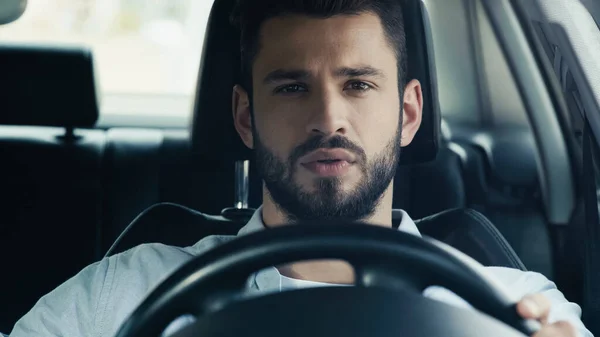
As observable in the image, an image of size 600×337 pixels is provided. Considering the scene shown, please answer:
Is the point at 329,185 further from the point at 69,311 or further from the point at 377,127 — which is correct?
the point at 69,311

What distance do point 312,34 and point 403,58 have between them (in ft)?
0.69

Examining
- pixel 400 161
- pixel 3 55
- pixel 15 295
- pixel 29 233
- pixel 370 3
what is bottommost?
pixel 15 295

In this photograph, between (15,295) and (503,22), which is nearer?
(15,295)

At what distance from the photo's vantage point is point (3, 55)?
231cm

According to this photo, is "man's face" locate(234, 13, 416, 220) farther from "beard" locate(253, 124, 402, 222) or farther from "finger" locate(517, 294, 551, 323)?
"finger" locate(517, 294, 551, 323)

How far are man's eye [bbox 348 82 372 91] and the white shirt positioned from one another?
1.05ft

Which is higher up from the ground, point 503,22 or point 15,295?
point 503,22

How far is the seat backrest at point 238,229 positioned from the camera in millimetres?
1825

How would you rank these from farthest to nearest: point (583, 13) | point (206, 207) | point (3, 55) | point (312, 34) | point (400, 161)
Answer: point (206, 207), point (3, 55), point (400, 161), point (312, 34), point (583, 13)

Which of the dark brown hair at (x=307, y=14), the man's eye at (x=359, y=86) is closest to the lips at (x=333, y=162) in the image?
the man's eye at (x=359, y=86)

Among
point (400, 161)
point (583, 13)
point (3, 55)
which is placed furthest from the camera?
point (3, 55)

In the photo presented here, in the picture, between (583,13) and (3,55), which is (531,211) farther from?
(3,55)

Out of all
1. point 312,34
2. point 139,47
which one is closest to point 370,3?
point 312,34

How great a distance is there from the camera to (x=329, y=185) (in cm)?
154
